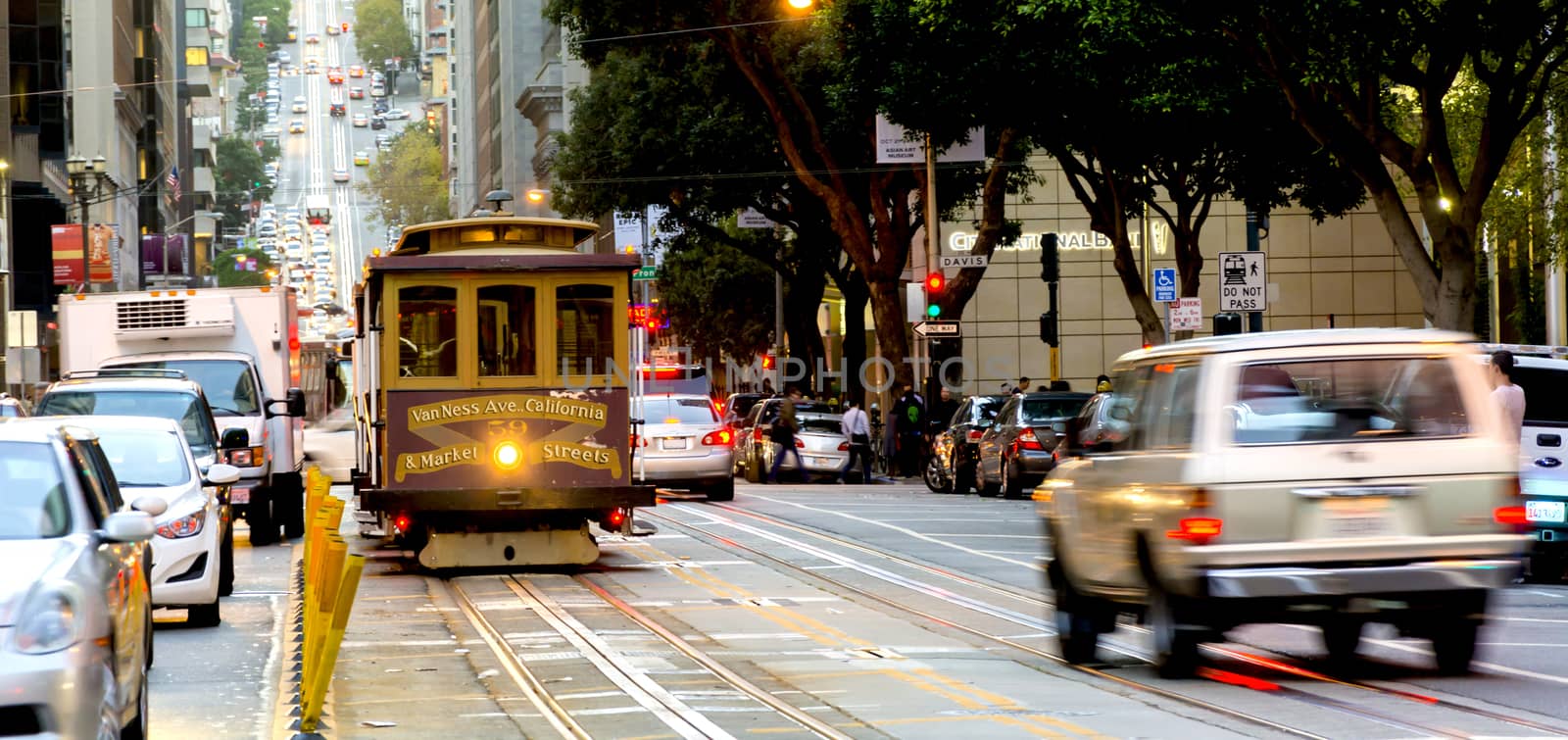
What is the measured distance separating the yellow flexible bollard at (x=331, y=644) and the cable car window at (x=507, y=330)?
354 inches

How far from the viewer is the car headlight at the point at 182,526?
15125mm

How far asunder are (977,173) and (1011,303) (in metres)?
15.1

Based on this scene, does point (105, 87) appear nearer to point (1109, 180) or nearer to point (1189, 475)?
point (1109, 180)

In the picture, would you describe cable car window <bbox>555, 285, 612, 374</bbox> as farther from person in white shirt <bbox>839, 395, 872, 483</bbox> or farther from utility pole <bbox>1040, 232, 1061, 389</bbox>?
person in white shirt <bbox>839, 395, 872, 483</bbox>

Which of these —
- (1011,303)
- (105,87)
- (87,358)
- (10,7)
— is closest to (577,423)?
(87,358)

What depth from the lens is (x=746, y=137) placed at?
1816 inches

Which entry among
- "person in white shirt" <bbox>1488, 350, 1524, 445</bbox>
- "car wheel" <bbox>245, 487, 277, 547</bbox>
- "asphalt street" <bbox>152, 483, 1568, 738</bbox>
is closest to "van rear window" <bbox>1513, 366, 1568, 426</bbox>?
"person in white shirt" <bbox>1488, 350, 1524, 445</bbox>

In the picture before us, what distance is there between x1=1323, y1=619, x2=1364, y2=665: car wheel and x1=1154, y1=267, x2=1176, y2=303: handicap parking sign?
1919cm

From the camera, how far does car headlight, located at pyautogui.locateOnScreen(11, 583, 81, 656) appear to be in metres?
7.42

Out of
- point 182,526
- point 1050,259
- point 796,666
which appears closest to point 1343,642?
point 796,666

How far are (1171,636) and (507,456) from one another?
341 inches

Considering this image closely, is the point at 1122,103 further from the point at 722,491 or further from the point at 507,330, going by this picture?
Answer: the point at 507,330

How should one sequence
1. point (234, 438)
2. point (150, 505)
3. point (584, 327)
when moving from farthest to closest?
1. point (234, 438)
2. point (584, 327)
3. point (150, 505)

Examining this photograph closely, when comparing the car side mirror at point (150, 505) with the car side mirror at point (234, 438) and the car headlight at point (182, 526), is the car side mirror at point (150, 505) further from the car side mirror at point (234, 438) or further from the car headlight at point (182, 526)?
the car side mirror at point (234, 438)
